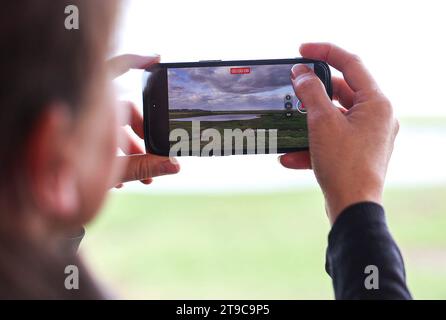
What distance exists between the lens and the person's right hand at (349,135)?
0.55 meters

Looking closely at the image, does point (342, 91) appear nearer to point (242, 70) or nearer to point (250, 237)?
point (242, 70)

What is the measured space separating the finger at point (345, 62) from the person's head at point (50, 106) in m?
0.43

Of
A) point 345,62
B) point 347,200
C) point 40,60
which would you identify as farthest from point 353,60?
point 40,60

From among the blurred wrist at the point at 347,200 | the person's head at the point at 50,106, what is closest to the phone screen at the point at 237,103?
the blurred wrist at the point at 347,200

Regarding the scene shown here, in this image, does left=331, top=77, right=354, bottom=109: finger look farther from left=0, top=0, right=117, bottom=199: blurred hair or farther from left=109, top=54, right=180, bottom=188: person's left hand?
left=0, top=0, right=117, bottom=199: blurred hair

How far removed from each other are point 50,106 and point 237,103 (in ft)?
1.54

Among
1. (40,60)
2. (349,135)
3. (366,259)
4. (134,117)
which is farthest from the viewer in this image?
(134,117)

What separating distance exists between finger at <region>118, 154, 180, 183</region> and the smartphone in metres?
0.04

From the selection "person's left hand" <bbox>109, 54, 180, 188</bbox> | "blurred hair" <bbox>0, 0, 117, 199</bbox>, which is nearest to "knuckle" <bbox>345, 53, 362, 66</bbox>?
"person's left hand" <bbox>109, 54, 180, 188</bbox>

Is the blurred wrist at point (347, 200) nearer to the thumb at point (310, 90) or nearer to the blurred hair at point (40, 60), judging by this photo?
the thumb at point (310, 90)

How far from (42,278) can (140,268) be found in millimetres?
1382

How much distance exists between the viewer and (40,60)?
0.31 m

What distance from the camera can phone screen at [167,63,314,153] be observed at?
752mm
